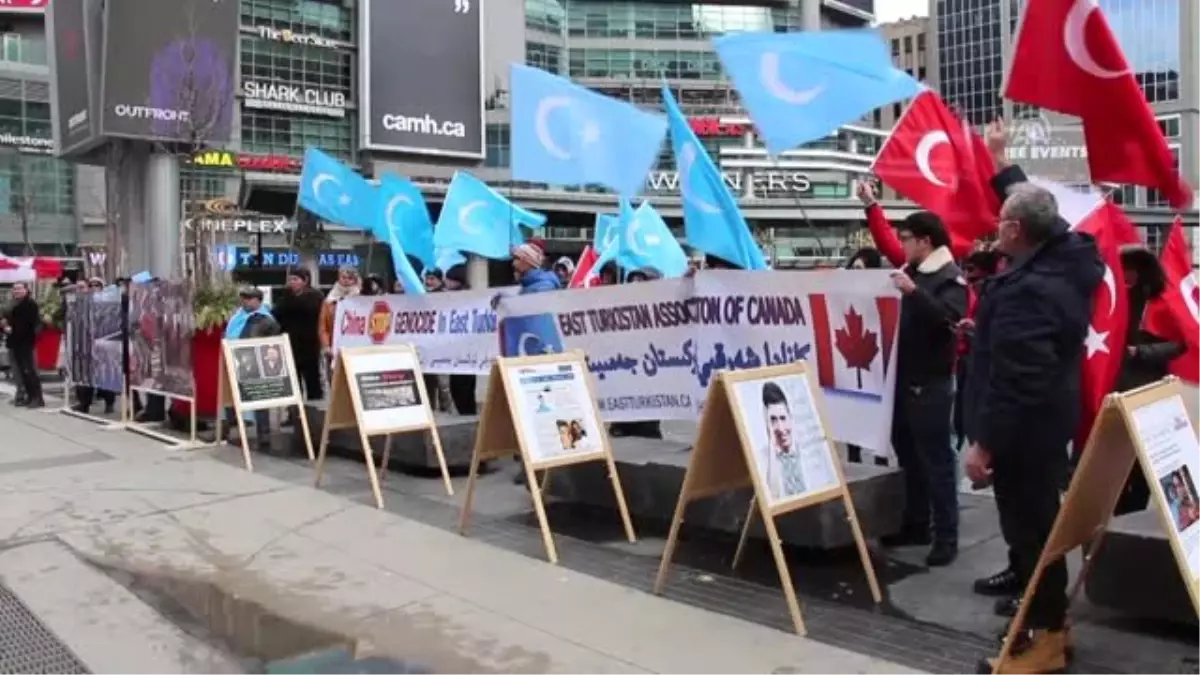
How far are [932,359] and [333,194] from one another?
9.30 m

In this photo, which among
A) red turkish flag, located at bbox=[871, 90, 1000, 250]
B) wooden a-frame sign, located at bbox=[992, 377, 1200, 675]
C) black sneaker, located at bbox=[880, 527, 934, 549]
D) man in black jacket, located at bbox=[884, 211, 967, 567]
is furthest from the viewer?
red turkish flag, located at bbox=[871, 90, 1000, 250]

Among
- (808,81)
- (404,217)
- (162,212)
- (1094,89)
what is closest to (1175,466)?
(1094,89)

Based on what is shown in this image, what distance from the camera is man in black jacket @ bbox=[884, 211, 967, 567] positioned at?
583 centimetres

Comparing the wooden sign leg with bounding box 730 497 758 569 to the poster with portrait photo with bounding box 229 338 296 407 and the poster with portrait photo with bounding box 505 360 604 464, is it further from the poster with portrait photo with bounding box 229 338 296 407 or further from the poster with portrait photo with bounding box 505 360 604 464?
the poster with portrait photo with bounding box 229 338 296 407

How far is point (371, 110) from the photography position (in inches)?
2517

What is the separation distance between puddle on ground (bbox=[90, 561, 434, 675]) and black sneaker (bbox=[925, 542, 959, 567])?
115 inches

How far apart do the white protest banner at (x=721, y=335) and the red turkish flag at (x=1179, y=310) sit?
181 centimetres

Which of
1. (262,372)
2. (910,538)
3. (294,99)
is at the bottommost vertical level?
(910,538)

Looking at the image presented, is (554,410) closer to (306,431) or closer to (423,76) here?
(306,431)

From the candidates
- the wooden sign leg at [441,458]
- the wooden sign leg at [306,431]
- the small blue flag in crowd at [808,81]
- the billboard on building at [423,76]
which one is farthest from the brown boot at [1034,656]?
the billboard on building at [423,76]

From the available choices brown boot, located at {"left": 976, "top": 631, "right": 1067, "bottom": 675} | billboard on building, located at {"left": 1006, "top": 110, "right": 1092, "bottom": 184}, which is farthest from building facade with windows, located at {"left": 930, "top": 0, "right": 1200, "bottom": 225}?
brown boot, located at {"left": 976, "top": 631, "right": 1067, "bottom": 675}

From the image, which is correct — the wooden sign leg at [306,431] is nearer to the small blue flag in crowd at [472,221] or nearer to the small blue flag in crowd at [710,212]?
the small blue flag in crowd at [472,221]

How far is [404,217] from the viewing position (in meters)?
13.6

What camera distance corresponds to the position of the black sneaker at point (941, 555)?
239 inches
